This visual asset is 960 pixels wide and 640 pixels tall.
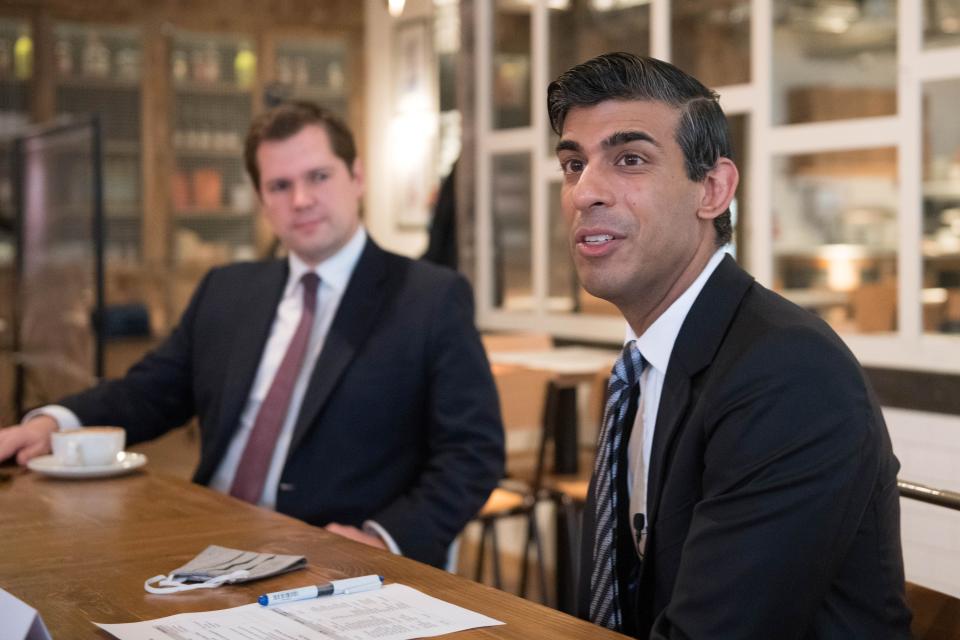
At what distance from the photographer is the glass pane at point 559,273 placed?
213 inches

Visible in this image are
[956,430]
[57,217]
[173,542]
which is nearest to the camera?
[173,542]

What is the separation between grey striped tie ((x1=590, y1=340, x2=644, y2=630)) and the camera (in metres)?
1.57

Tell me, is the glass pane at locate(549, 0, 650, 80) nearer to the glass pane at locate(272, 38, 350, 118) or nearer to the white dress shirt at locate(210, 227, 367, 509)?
the glass pane at locate(272, 38, 350, 118)

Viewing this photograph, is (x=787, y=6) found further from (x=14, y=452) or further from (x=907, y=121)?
(x=14, y=452)

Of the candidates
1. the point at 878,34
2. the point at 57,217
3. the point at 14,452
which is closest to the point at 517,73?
the point at 878,34

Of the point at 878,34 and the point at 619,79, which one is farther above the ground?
the point at 878,34

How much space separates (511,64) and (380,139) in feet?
6.20

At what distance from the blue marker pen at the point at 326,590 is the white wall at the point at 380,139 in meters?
5.59

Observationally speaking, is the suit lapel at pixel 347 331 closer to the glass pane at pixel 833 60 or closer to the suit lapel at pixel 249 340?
the suit lapel at pixel 249 340

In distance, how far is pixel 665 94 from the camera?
156 cm

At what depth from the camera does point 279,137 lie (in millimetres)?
2707

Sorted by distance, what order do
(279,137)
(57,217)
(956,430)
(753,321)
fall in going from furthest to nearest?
1. (57,217)
2. (956,430)
3. (279,137)
4. (753,321)

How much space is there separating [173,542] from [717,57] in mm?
3482

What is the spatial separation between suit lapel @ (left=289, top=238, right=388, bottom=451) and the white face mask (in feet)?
2.86
